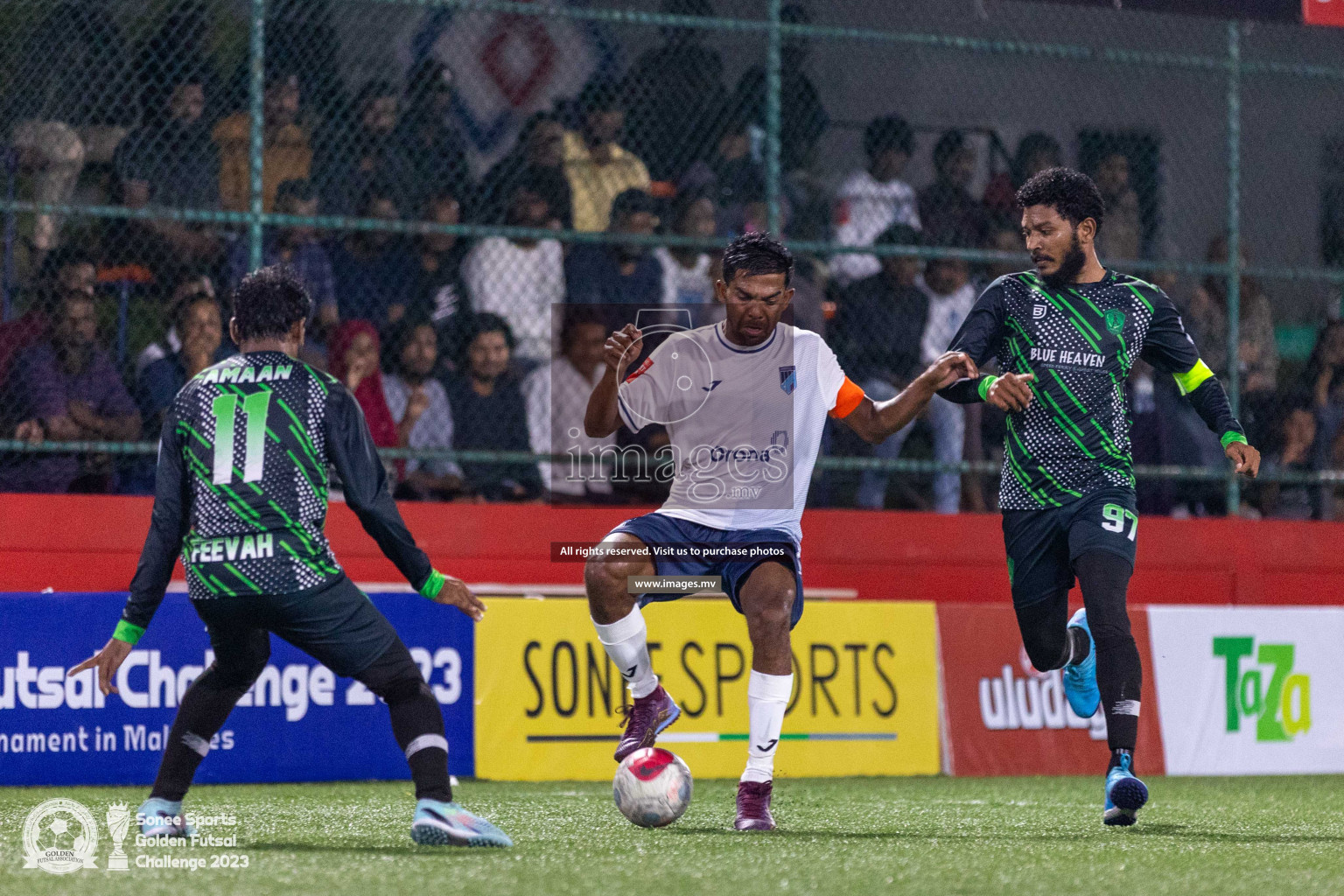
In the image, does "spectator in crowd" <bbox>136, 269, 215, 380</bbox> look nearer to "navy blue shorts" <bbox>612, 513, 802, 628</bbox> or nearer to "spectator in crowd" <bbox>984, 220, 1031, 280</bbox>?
"navy blue shorts" <bbox>612, 513, 802, 628</bbox>

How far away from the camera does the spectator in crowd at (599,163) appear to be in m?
11.3

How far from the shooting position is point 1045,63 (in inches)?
548

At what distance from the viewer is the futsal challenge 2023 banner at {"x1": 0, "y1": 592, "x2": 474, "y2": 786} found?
8.59m

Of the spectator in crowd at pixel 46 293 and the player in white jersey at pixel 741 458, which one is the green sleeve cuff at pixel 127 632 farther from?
the spectator in crowd at pixel 46 293

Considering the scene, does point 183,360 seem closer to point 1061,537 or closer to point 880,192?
point 880,192

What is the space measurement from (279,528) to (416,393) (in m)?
4.96

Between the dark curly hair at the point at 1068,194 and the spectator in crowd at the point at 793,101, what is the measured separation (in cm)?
452

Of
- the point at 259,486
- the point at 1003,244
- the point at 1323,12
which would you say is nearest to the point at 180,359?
the point at 259,486

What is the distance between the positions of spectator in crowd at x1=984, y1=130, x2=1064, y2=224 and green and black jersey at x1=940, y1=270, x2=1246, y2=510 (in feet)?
16.8

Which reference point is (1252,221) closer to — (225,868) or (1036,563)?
(1036,563)

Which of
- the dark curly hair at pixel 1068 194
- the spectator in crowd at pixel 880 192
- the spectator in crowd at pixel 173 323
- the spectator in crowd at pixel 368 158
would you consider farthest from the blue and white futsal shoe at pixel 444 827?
the spectator in crowd at pixel 880 192

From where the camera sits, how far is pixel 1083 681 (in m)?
7.30

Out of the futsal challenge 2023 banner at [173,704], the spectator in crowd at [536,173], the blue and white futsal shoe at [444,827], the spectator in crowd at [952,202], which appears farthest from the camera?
the spectator in crowd at [952,202]

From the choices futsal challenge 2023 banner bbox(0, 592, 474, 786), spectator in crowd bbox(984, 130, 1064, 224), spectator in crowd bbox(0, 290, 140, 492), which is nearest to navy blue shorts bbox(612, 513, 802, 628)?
futsal challenge 2023 banner bbox(0, 592, 474, 786)
